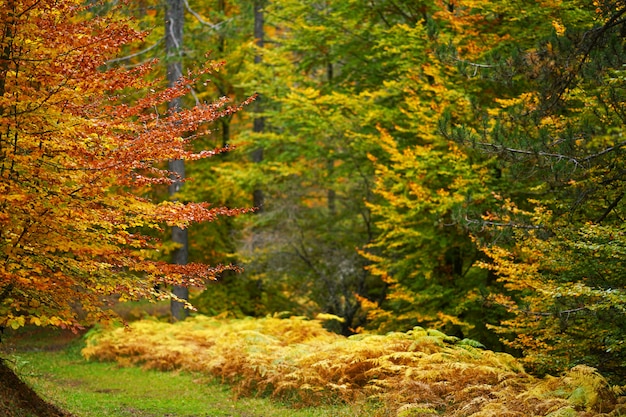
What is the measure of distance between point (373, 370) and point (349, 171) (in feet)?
A: 25.9

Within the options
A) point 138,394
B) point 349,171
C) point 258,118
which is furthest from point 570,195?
point 258,118

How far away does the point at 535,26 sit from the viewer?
12.8 m

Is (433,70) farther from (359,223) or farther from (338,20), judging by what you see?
(359,223)

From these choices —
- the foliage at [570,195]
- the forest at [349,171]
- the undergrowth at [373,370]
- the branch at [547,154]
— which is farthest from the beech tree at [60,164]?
the foliage at [570,195]

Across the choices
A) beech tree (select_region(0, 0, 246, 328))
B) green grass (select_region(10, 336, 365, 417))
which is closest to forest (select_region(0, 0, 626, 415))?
beech tree (select_region(0, 0, 246, 328))

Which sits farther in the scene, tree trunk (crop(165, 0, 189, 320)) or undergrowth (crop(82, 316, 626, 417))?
tree trunk (crop(165, 0, 189, 320))

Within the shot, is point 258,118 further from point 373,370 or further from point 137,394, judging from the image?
point 373,370

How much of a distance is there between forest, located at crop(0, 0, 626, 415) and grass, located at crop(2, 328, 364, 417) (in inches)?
58.8

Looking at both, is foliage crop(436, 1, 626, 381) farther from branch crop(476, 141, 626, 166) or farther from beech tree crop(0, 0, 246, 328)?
beech tree crop(0, 0, 246, 328)

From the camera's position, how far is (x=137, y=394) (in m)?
11.5

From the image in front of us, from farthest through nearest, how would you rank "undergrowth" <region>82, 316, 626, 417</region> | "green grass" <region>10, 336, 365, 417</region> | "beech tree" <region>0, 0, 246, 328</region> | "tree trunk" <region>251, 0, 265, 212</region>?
"tree trunk" <region>251, 0, 265, 212</region>
"green grass" <region>10, 336, 365, 417</region>
"undergrowth" <region>82, 316, 626, 417</region>
"beech tree" <region>0, 0, 246, 328</region>

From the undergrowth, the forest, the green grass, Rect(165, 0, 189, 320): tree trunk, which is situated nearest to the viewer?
the forest

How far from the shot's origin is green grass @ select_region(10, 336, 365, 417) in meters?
9.68

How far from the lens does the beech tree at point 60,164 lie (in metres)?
6.24
